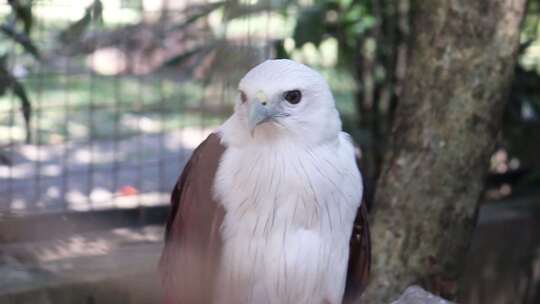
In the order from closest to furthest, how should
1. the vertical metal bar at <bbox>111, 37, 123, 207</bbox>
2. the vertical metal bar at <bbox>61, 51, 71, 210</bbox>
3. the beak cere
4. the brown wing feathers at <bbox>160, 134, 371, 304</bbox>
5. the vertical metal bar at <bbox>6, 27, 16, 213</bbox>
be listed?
the beak cere, the brown wing feathers at <bbox>160, 134, 371, 304</bbox>, the vertical metal bar at <bbox>6, 27, 16, 213</bbox>, the vertical metal bar at <bbox>61, 51, 71, 210</bbox>, the vertical metal bar at <bbox>111, 37, 123, 207</bbox>

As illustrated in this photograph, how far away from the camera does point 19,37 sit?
4.06 metres

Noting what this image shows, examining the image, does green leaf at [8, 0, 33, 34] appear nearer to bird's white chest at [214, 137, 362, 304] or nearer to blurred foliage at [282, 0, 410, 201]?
bird's white chest at [214, 137, 362, 304]

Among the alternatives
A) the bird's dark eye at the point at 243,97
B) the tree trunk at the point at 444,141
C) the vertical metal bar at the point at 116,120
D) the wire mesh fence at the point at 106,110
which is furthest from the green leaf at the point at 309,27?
the bird's dark eye at the point at 243,97

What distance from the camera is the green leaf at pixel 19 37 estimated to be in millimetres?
4038

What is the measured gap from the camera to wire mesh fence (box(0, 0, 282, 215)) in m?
4.81

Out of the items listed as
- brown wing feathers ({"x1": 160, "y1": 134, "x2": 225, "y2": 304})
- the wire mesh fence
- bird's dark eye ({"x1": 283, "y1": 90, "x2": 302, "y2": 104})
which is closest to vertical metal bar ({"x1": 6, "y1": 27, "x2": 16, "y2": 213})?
the wire mesh fence

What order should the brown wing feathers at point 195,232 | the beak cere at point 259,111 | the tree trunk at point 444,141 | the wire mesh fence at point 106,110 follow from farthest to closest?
the wire mesh fence at point 106,110, the tree trunk at point 444,141, the brown wing feathers at point 195,232, the beak cere at point 259,111

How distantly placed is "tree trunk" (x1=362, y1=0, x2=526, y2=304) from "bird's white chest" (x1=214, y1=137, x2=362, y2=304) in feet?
2.52

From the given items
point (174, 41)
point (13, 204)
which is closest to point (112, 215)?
point (13, 204)

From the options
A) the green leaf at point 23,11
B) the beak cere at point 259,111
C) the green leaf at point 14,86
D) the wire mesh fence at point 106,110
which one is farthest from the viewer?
the wire mesh fence at point 106,110

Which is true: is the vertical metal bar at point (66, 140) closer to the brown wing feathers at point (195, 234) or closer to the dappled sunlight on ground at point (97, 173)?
the dappled sunlight on ground at point (97, 173)

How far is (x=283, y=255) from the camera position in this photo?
3.22 metres

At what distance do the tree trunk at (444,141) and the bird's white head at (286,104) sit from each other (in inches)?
35.7

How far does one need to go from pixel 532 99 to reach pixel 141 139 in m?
2.37
